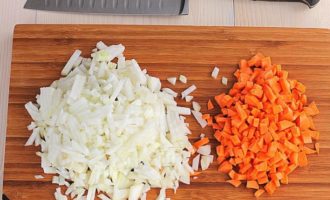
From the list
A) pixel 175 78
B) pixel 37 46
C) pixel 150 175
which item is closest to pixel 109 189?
pixel 150 175

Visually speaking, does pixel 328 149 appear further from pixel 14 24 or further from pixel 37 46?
pixel 14 24

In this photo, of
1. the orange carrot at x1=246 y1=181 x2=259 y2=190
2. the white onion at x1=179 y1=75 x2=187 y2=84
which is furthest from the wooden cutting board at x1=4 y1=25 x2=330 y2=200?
the orange carrot at x1=246 y1=181 x2=259 y2=190

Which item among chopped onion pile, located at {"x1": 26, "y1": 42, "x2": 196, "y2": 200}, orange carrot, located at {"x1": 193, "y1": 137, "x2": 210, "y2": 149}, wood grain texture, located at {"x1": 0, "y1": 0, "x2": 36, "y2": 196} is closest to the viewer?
chopped onion pile, located at {"x1": 26, "y1": 42, "x2": 196, "y2": 200}

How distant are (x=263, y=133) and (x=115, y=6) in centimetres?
69

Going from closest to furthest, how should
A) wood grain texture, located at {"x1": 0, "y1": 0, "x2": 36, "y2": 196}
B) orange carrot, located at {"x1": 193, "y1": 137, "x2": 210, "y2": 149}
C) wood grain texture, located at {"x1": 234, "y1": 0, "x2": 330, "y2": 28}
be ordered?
orange carrot, located at {"x1": 193, "y1": 137, "x2": 210, "y2": 149} → wood grain texture, located at {"x1": 0, "y1": 0, "x2": 36, "y2": 196} → wood grain texture, located at {"x1": 234, "y1": 0, "x2": 330, "y2": 28}

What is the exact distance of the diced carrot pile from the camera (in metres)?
1.60

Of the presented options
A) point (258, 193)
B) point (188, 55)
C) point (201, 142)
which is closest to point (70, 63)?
point (188, 55)

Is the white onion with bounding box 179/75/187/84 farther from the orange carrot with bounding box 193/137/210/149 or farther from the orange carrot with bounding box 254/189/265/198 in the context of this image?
the orange carrot with bounding box 254/189/265/198

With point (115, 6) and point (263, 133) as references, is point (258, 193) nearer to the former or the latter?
point (263, 133)

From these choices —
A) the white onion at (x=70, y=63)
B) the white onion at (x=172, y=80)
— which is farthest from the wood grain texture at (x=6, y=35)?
the white onion at (x=172, y=80)

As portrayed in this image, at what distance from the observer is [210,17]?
6.28 feet

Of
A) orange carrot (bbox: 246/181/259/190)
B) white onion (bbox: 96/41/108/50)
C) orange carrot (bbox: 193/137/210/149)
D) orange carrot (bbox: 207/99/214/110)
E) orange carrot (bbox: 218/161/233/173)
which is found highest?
white onion (bbox: 96/41/108/50)

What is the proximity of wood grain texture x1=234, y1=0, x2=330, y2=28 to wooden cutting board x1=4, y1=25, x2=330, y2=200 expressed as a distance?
0.51 ft

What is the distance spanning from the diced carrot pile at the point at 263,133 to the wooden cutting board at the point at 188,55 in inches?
2.0
